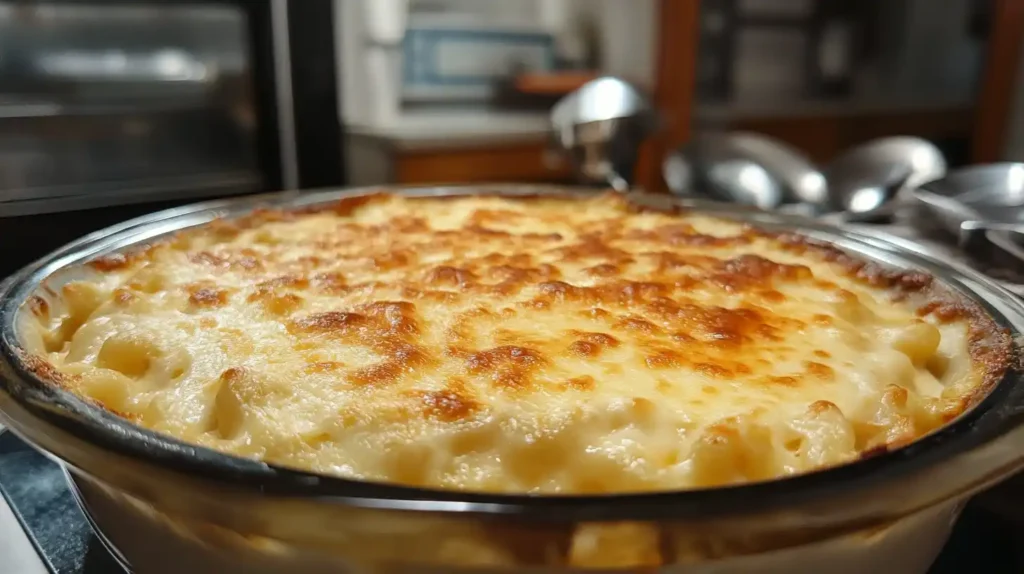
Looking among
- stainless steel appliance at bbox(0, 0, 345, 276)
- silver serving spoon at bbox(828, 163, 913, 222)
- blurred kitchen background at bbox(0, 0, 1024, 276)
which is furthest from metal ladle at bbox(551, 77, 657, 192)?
stainless steel appliance at bbox(0, 0, 345, 276)

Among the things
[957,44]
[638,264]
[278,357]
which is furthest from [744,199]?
[957,44]

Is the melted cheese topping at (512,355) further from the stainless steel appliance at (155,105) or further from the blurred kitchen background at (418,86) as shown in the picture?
the stainless steel appliance at (155,105)

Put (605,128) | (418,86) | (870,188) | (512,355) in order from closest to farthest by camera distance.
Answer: (512,355) < (605,128) < (870,188) < (418,86)

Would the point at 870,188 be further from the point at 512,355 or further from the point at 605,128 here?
the point at 512,355

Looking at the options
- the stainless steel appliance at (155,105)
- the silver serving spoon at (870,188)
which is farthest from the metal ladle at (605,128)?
the stainless steel appliance at (155,105)

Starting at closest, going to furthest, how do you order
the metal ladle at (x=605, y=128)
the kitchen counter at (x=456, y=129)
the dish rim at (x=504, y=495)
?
the dish rim at (x=504, y=495)
the metal ladle at (x=605, y=128)
the kitchen counter at (x=456, y=129)

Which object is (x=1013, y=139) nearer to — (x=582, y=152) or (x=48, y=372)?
(x=582, y=152)

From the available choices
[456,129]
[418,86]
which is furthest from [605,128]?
[418,86]
